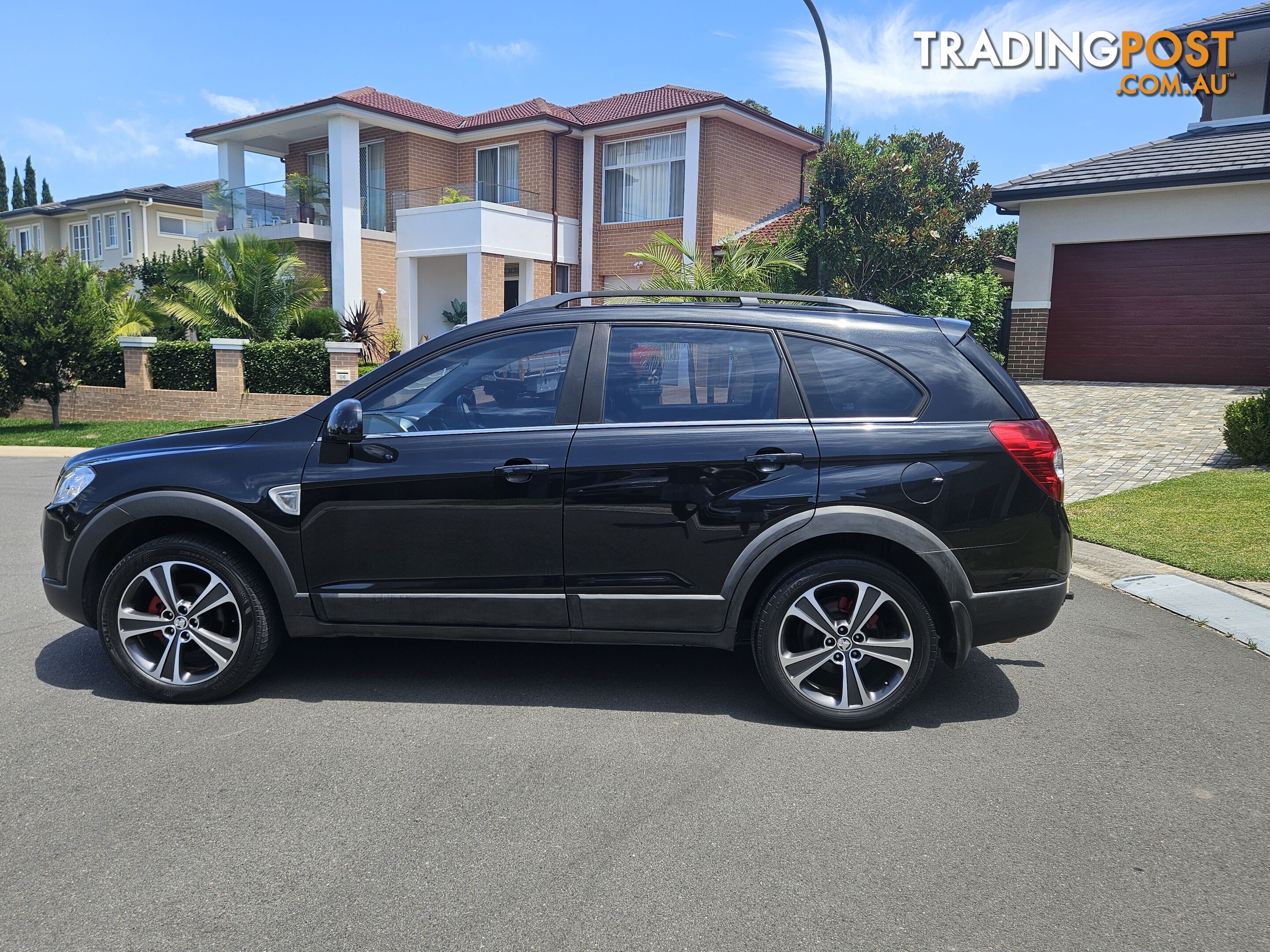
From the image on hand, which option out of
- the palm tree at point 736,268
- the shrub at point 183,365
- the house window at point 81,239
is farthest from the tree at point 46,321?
the house window at point 81,239

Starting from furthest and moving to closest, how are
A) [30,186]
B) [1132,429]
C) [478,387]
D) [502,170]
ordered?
1. [30,186]
2. [502,170]
3. [1132,429]
4. [478,387]

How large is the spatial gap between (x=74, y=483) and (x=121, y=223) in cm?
4290

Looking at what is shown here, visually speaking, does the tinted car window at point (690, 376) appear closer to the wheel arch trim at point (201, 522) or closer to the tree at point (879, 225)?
the wheel arch trim at point (201, 522)

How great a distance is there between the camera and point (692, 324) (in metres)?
4.50

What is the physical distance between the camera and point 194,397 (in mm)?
19359

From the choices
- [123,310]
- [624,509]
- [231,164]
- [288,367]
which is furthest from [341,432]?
[231,164]

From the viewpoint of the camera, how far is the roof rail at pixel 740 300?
15.2 ft

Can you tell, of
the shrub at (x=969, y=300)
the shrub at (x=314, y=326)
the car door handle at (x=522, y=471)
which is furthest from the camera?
the shrub at (x=314, y=326)

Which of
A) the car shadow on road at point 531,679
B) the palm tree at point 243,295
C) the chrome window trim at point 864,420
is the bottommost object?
the car shadow on road at point 531,679

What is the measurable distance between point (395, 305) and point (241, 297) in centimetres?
655

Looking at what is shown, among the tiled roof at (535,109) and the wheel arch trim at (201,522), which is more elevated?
the tiled roof at (535,109)

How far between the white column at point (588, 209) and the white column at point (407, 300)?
4.65 m

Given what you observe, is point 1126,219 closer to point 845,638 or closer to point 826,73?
point 826,73

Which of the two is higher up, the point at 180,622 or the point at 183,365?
the point at 183,365
